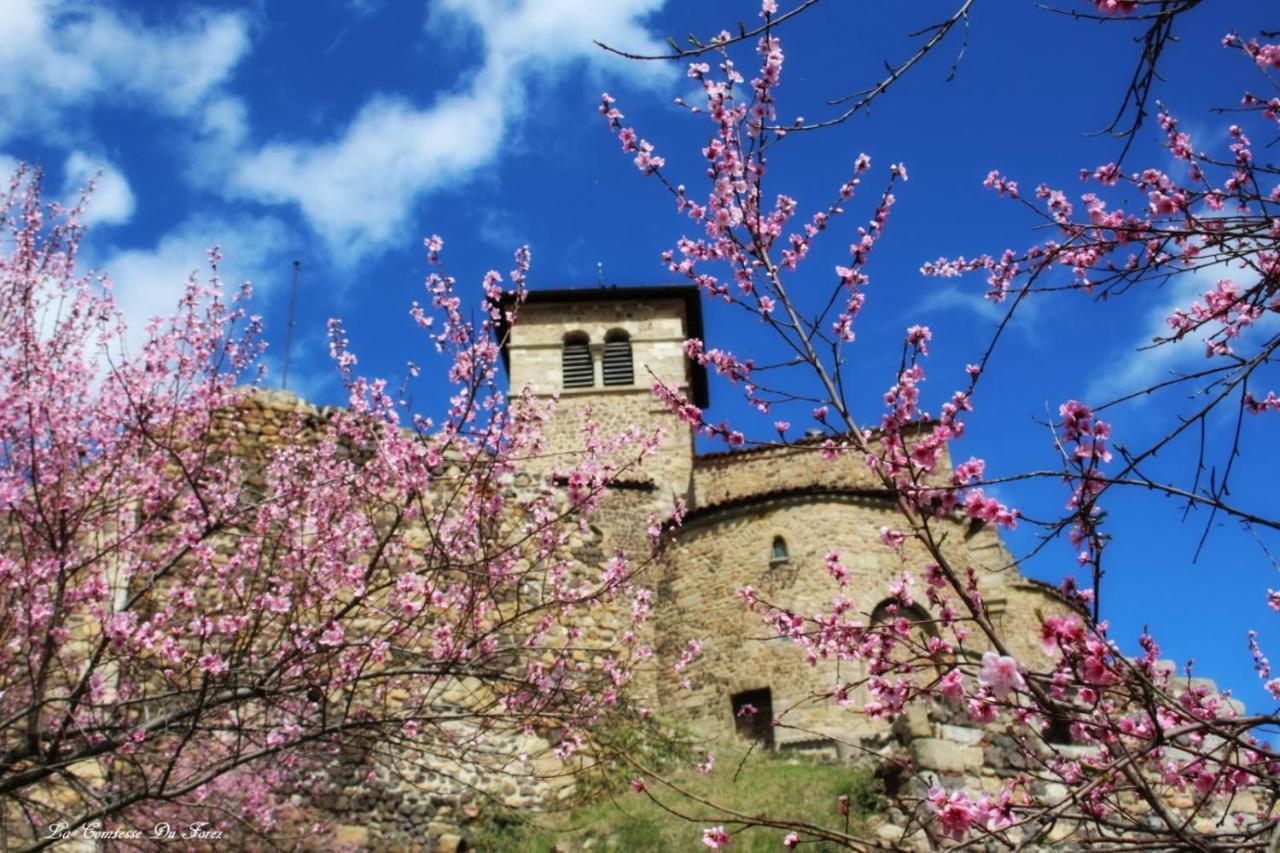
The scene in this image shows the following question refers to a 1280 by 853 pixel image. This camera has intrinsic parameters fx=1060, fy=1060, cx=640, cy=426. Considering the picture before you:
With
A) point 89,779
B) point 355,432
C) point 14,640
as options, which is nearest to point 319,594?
point 355,432

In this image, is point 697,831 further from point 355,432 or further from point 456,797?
point 355,432

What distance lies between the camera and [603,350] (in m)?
27.5

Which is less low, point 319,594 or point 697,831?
point 319,594

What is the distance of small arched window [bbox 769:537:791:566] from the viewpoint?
16.2 meters

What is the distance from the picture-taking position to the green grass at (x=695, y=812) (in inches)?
366

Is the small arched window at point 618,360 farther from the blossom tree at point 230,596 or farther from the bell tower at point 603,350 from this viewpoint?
the blossom tree at point 230,596

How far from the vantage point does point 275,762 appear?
999cm

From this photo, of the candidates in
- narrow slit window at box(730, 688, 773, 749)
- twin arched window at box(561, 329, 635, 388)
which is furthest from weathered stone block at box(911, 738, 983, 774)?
twin arched window at box(561, 329, 635, 388)

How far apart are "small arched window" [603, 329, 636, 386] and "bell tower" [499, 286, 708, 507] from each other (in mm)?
25

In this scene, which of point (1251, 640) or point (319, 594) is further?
point (319, 594)

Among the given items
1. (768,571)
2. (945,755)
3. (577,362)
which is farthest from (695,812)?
(577,362)

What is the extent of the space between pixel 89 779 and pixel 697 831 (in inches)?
218

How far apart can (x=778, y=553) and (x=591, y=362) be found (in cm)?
1208

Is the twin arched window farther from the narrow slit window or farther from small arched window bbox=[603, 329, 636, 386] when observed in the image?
the narrow slit window
